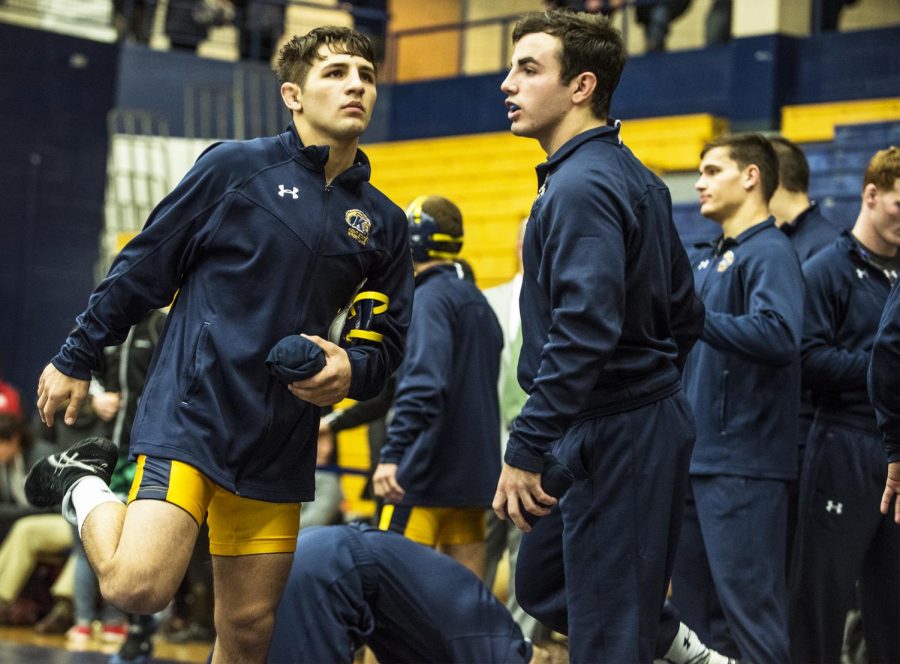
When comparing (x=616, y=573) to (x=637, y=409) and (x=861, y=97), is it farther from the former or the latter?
(x=861, y=97)

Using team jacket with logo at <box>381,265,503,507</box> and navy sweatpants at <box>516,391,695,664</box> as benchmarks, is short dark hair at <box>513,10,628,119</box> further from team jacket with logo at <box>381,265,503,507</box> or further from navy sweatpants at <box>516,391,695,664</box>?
team jacket with logo at <box>381,265,503,507</box>

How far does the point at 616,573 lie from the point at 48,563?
20.3 feet

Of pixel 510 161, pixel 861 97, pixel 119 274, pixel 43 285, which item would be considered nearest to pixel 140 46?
pixel 43 285

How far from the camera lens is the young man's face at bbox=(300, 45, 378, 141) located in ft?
12.7

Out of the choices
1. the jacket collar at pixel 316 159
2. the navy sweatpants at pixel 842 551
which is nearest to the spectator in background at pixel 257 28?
the navy sweatpants at pixel 842 551

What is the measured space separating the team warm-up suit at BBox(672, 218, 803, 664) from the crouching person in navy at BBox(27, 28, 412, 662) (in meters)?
1.46

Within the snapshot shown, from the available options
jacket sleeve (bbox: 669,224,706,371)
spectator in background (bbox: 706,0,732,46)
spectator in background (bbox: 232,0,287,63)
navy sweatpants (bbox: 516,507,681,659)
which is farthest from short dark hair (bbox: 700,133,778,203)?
spectator in background (bbox: 232,0,287,63)

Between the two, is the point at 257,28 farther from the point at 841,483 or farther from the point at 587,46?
the point at 587,46

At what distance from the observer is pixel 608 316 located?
11.1 feet

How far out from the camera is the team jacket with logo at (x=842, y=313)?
5.07 metres

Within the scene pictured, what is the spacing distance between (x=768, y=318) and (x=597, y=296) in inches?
59.4

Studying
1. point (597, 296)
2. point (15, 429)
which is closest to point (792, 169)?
point (597, 296)

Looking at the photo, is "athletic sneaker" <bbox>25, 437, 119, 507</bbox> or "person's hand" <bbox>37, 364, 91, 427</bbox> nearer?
"person's hand" <bbox>37, 364, 91, 427</bbox>

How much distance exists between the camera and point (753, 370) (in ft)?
16.2
